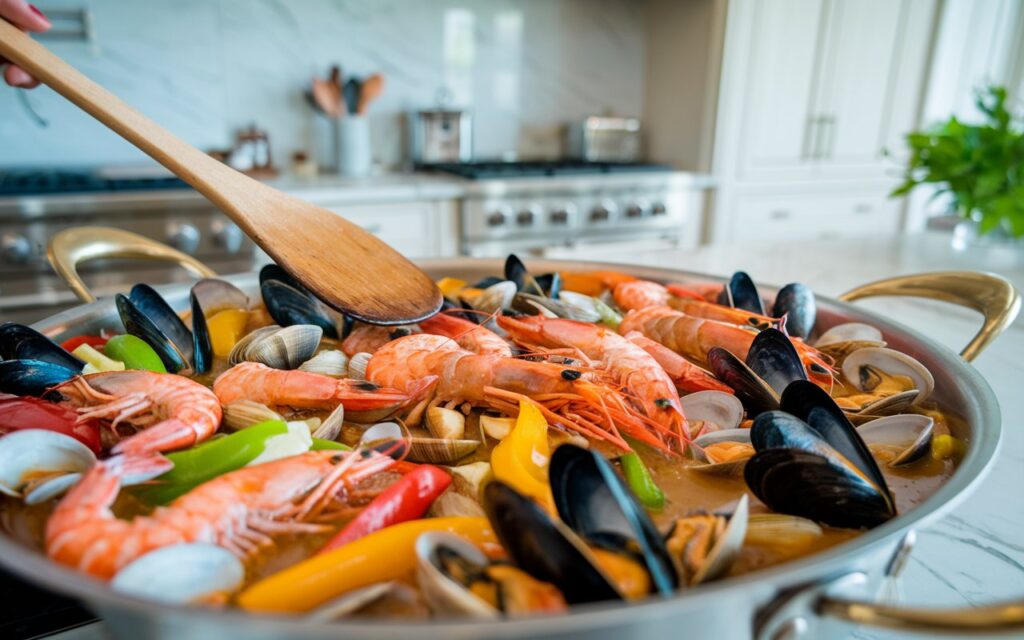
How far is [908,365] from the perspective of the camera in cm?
101

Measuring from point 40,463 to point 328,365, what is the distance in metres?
0.42

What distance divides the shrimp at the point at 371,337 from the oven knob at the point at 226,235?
5.43 ft

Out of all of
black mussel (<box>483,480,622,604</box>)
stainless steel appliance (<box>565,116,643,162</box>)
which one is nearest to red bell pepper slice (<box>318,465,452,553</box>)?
black mussel (<box>483,480,622,604</box>)

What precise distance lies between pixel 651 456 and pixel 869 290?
0.70m

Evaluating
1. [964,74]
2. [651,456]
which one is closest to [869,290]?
[651,456]

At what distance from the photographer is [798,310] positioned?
1.25 m

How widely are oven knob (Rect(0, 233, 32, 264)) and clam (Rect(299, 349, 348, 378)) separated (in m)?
1.94

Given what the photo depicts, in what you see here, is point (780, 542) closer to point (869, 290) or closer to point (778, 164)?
point (869, 290)

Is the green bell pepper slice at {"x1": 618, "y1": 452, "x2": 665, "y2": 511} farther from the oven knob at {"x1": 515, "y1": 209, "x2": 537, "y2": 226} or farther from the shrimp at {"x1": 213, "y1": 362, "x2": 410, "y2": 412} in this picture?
the oven knob at {"x1": 515, "y1": 209, "x2": 537, "y2": 226}

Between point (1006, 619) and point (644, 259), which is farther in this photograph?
point (644, 259)

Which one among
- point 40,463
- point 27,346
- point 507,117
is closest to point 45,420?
point 40,463

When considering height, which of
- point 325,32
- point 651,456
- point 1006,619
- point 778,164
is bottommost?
point 651,456

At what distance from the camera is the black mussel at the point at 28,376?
900mm

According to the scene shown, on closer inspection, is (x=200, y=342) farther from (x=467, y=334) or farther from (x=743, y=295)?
(x=743, y=295)
